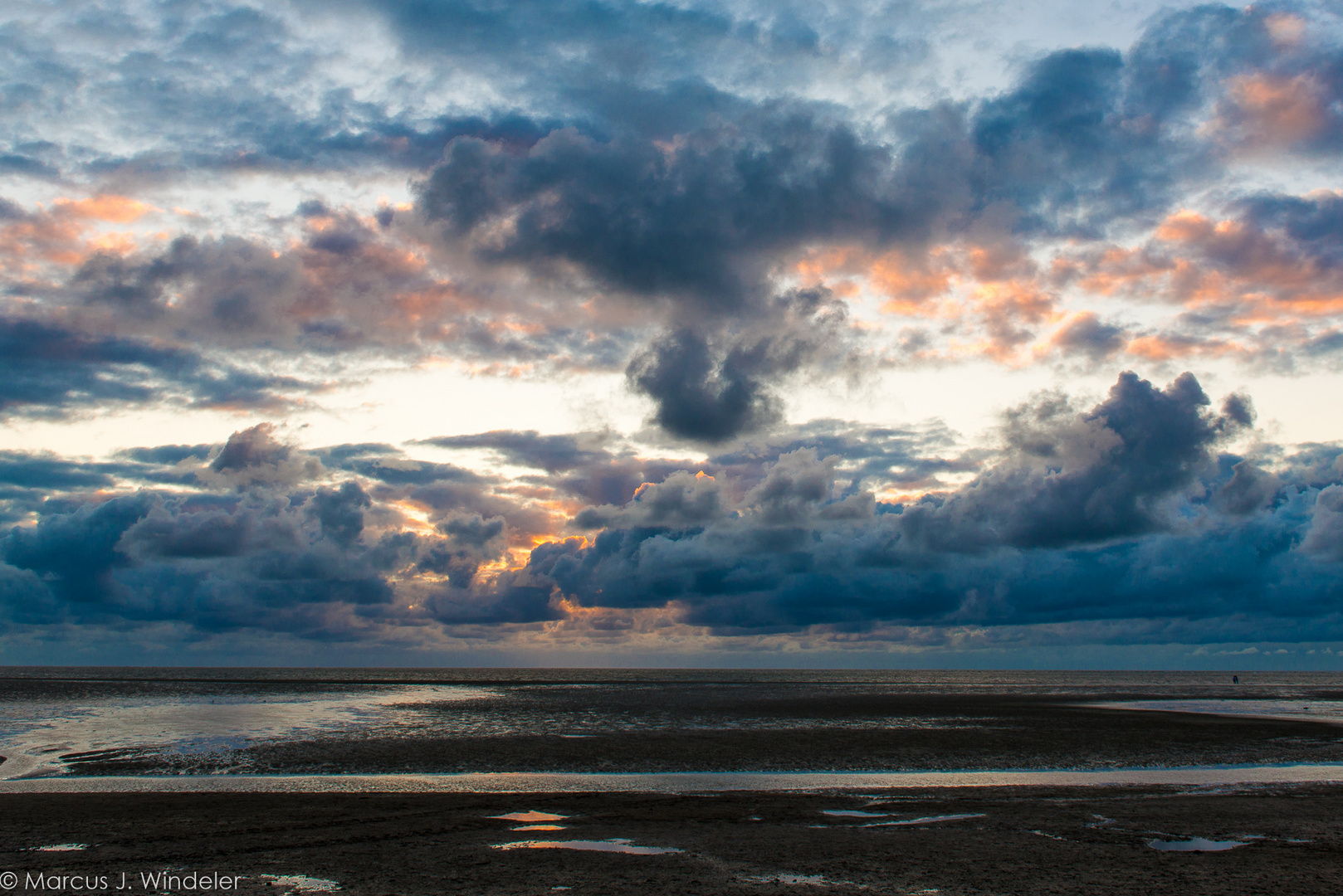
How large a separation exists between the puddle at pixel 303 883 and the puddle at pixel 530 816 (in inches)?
291

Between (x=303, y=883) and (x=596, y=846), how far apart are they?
657 centimetres

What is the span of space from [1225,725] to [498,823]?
5818cm

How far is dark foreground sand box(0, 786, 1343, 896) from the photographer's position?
17.1 metres

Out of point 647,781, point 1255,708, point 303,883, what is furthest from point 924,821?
point 1255,708

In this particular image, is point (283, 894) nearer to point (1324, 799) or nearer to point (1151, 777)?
point (1324, 799)

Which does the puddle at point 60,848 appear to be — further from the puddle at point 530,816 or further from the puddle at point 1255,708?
the puddle at point 1255,708

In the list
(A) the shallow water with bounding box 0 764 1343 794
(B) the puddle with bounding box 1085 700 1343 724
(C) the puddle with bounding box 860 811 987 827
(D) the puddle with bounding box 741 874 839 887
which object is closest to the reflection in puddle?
(D) the puddle with bounding box 741 874 839 887

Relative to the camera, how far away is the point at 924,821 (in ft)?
77.8

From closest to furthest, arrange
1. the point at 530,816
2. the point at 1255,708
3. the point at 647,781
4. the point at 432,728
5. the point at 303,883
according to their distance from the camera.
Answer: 1. the point at 303,883
2. the point at 530,816
3. the point at 647,781
4. the point at 432,728
5. the point at 1255,708

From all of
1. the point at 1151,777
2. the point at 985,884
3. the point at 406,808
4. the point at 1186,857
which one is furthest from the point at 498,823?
the point at 1151,777

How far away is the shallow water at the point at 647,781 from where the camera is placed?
30.4 metres

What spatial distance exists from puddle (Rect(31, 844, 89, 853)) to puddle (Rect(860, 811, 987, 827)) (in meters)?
19.3

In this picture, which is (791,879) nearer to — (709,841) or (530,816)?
(709,841)

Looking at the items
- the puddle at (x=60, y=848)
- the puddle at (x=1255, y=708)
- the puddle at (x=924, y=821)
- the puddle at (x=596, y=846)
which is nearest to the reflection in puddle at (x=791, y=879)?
the puddle at (x=596, y=846)
